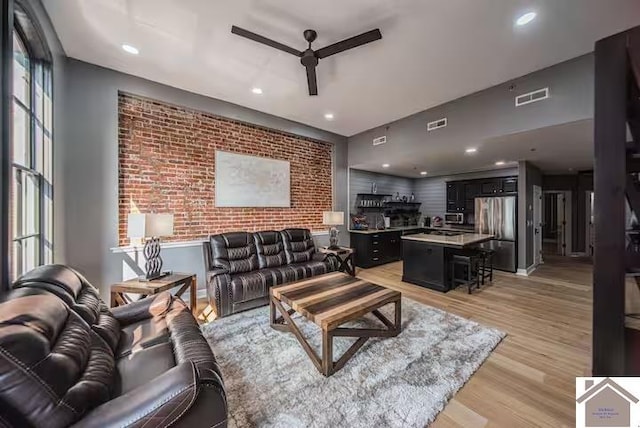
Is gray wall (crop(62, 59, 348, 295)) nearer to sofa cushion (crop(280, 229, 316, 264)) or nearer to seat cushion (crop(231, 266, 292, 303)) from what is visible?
seat cushion (crop(231, 266, 292, 303))

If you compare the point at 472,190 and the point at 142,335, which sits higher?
the point at 472,190

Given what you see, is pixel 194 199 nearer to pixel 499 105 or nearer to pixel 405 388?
pixel 405 388

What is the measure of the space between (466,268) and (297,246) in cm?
292

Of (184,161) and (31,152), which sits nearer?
(31,152)

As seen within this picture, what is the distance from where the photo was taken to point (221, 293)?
3057mm

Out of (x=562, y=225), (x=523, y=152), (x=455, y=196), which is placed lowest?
(x=562, y=225)

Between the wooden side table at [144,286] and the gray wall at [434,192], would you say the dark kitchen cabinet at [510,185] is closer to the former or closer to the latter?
the gray wall at [434,192]

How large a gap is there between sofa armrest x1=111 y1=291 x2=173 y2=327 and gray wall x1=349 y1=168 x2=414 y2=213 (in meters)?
4.56

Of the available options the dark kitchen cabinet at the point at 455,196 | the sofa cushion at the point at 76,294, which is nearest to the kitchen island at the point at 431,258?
the dark kitchen cabinet at the point at 455,196

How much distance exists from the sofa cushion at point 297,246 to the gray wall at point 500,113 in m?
2.36

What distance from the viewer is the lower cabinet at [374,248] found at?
18.7 feet

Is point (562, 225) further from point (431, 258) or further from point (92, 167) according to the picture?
point (92, 167)

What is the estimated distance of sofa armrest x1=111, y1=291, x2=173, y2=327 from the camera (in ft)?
6.66

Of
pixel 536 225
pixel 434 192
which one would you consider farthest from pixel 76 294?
pixel 434 192
